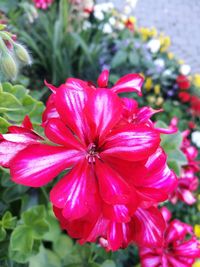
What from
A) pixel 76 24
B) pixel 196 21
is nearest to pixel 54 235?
pixel 76 24

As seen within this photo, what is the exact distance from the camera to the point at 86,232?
606mm

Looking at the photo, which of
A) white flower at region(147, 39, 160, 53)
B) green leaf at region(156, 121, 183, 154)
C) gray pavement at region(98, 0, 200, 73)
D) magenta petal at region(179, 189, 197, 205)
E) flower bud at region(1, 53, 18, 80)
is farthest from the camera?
gray pavement at region(98, 0, 200, 73)

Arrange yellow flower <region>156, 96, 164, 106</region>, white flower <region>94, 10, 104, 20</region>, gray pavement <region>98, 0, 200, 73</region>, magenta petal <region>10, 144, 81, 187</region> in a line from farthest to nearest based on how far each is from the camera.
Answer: gray pavement <region>98, 0, 200, 73</region> → white flower <region>94, 10, 104, 20</region> → yellow flower <region>156, 96, 164, 106</region> → magenta petal <region>10, 144, 81, 187</region>

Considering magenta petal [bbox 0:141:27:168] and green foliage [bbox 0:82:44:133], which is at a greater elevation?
magenta petal [bbox 0:141:27:168]

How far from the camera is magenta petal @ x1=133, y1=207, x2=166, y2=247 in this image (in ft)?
2.13

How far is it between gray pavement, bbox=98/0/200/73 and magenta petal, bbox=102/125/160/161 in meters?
2.29

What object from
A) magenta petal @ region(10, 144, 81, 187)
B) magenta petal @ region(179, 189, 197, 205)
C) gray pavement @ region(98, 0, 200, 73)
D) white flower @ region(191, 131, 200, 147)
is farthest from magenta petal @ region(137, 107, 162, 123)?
gray pavement @ region(98, 0, 200, 73)

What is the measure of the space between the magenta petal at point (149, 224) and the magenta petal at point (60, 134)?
16 centimetres

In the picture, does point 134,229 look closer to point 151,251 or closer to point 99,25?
point 151,251

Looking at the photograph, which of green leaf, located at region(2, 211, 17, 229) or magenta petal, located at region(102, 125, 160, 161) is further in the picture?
green leaf, located at region(2, 211, 17, 229)

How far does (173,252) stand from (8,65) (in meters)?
0.57

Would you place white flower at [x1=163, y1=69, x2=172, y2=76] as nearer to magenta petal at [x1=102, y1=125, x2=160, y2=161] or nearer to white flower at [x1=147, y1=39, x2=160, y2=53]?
white flower at [x1=147, y1=39, x2=160, y2=53]

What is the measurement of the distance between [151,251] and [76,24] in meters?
1.52

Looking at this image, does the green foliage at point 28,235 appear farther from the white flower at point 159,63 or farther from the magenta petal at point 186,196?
the white flower at point 159,63
